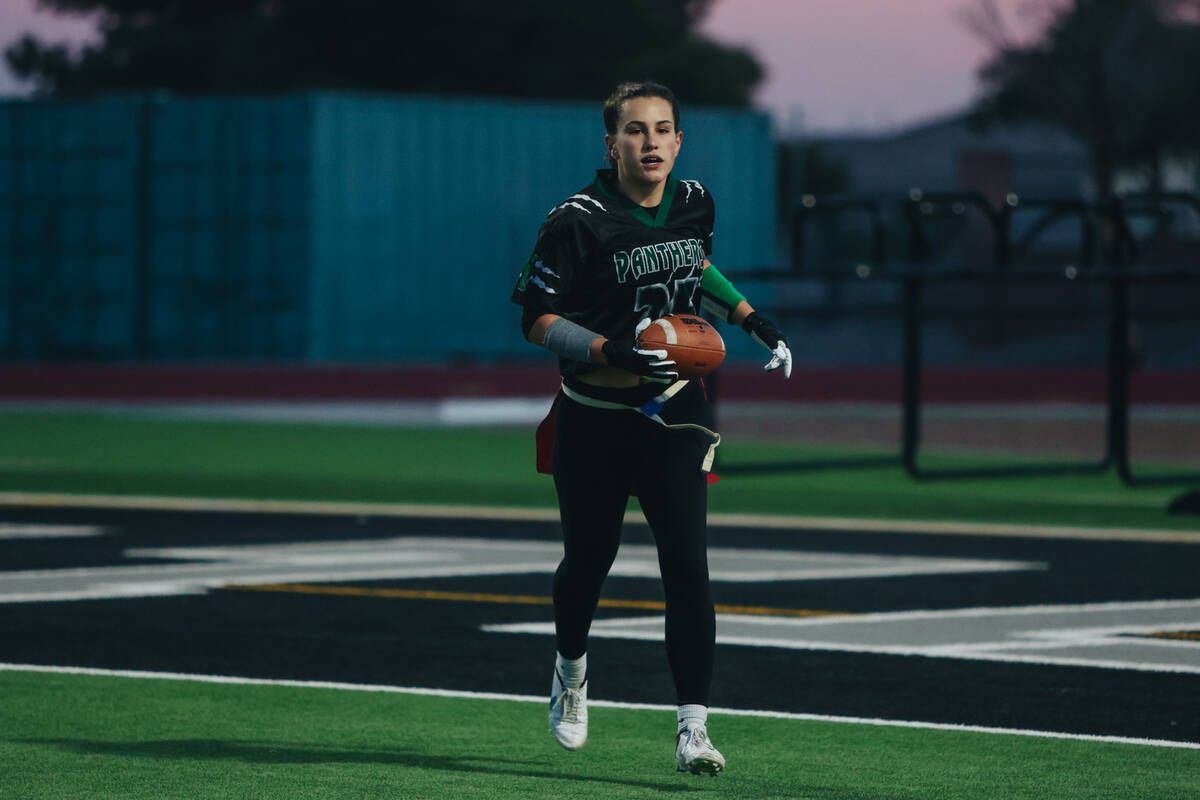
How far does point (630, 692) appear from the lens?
7.32 m

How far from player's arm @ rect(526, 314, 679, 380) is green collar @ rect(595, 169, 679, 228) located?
0.36 metres

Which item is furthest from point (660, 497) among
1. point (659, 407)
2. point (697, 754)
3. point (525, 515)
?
point (525, 515)

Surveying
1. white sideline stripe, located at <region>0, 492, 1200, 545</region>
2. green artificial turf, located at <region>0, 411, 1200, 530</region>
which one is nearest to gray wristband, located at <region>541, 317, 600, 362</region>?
white sideline stripe, located at <region>0, 492, 1200, 545</region>

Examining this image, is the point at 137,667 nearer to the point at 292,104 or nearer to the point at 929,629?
the point at 929,629

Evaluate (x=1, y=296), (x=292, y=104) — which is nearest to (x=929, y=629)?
(x=292, y=104)

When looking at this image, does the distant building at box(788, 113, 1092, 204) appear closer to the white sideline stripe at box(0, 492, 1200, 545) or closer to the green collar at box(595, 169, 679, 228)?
the white sideline stripe at box(0, 492, 1200, 545)

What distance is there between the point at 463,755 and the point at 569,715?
411mm

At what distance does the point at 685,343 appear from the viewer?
559 centimetres

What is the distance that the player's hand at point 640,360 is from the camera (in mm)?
5457

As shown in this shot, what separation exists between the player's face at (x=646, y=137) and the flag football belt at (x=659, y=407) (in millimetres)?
602

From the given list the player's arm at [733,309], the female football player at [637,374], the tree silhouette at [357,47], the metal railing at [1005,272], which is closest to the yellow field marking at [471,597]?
the player's arm at [733,309]

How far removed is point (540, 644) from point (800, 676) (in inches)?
49.2

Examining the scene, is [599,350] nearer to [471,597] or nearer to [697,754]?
[697,754]

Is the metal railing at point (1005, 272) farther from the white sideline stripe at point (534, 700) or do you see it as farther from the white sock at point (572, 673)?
the white sock at point (572, 673)
